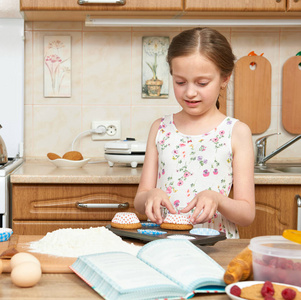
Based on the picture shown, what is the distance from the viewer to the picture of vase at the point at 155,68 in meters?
2.41

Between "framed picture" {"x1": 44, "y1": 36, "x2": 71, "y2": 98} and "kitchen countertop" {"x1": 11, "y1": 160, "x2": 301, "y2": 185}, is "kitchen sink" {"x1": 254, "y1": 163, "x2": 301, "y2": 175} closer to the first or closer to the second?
"kitchen countertop" {"x1": 11, "y1": 160, "x2": 301, "y2": 185}

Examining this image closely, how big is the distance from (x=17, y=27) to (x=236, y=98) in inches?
42.0

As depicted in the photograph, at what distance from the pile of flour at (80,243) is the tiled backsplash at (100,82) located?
57.3 inches

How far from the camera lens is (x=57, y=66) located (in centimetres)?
240

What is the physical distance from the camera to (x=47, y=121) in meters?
2.42

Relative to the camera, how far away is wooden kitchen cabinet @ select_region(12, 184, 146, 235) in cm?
190

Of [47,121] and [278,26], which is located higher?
[278,26]

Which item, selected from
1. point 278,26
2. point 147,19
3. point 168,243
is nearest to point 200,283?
point 168,243

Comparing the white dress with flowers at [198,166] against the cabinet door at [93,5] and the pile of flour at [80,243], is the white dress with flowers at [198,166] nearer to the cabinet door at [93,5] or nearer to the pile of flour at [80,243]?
the pile of flour at [80,243]

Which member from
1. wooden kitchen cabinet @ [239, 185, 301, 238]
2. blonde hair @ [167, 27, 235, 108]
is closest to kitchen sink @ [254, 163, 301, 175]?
wooden kitchen cabinet @ [239, 185, 301, 238]

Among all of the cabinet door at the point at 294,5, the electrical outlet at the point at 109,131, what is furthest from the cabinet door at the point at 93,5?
the electrical outlet at the point at 109,131

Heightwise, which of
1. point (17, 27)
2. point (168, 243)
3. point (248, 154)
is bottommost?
point (168, 243)

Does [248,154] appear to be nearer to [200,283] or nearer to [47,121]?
[200,283]

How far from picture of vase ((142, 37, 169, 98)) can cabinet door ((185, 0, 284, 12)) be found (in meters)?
0.36
